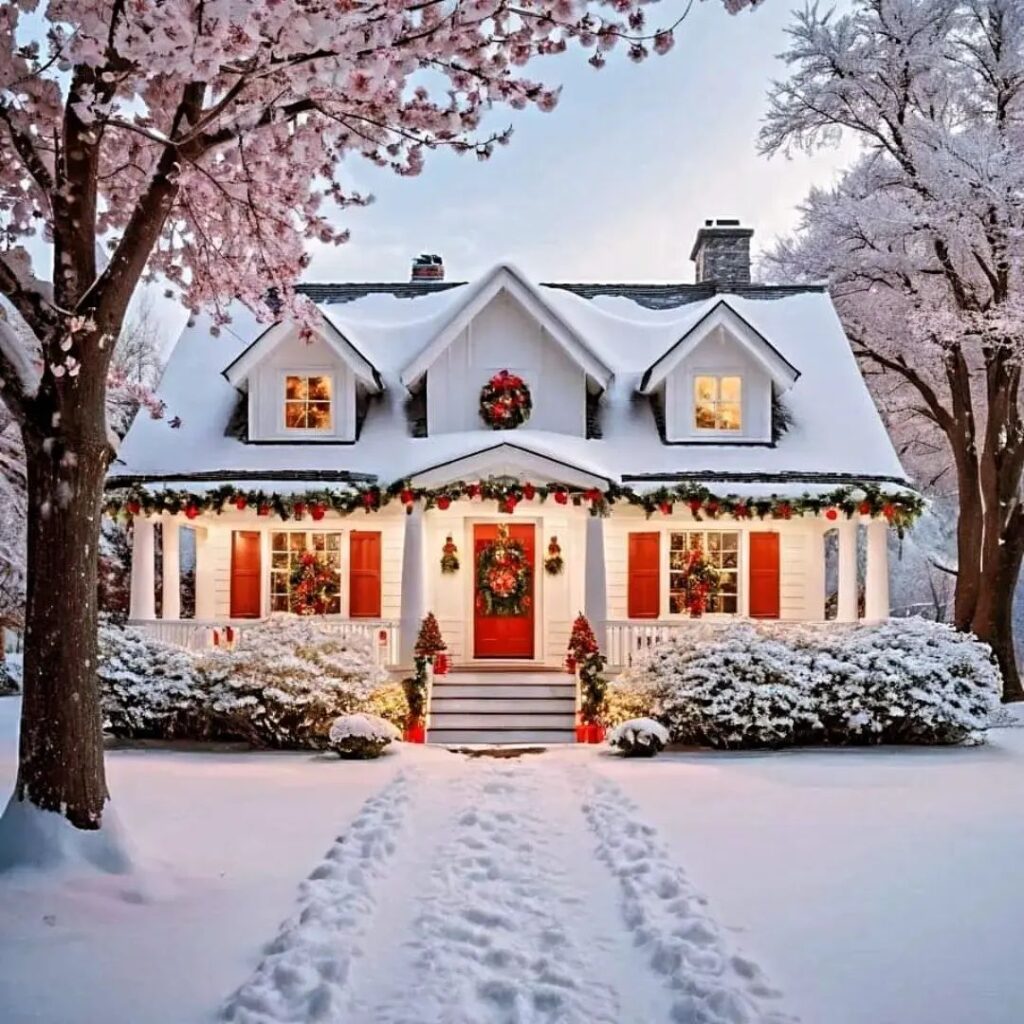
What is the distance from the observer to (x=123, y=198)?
8328 mm

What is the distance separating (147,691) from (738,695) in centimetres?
691

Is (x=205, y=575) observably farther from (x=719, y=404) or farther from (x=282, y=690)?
(x=719, y=404)

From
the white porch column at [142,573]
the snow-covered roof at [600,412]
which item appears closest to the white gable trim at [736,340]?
the snow-covered roof at [600,412]

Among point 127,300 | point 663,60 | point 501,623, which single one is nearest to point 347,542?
point 501,623

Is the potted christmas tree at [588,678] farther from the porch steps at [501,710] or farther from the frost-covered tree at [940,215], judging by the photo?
the frost-covered tree at [940,215]

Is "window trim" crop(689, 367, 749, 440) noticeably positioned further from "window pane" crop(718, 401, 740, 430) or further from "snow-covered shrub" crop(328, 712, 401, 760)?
"snow-covered shrub" crop(328, 712, 401, 760)

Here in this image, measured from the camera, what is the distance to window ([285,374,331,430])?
51.1 ft

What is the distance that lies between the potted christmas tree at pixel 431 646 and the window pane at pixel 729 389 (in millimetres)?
6071

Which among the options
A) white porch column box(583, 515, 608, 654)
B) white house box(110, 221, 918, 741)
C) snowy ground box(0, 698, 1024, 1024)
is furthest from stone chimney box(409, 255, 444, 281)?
snowy ground box(0, 698, 1024, 1024)

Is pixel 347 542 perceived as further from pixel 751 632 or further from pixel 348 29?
pixel 348 29

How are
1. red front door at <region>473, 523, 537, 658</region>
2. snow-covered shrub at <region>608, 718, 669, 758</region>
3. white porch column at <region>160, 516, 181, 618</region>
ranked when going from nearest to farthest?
1. snow-covered shrub at <region>608, 718, 669, 758</region>
2. white porch column at <region>160, 516, 181, 618</region>
3. red front door at <region>473, 523, 537, 658</region>

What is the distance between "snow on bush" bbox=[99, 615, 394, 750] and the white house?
2.31 m

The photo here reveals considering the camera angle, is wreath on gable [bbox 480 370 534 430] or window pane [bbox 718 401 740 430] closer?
wreath on gable [bbox 480 370 534 430]

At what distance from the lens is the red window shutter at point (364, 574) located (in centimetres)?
1531
